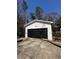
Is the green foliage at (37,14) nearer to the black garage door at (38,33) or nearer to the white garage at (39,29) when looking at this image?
the white garage at (39,29)

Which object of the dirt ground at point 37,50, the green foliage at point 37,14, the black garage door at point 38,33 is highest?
the green foliage at point 37,14

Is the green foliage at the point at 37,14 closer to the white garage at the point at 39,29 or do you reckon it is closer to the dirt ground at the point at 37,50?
the white garage at the point at 39,29

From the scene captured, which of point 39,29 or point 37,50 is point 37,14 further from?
point 37,50

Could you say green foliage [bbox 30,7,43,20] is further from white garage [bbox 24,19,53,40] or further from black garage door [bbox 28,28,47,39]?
black garage door [bbox 28,28,47,39]

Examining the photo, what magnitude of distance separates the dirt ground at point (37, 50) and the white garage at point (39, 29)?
6 cm

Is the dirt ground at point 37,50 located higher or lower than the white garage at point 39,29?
lower

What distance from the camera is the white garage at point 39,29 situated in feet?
5.40

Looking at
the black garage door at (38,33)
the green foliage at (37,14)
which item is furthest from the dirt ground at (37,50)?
the green foliage at (37,14)

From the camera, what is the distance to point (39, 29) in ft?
5.48
